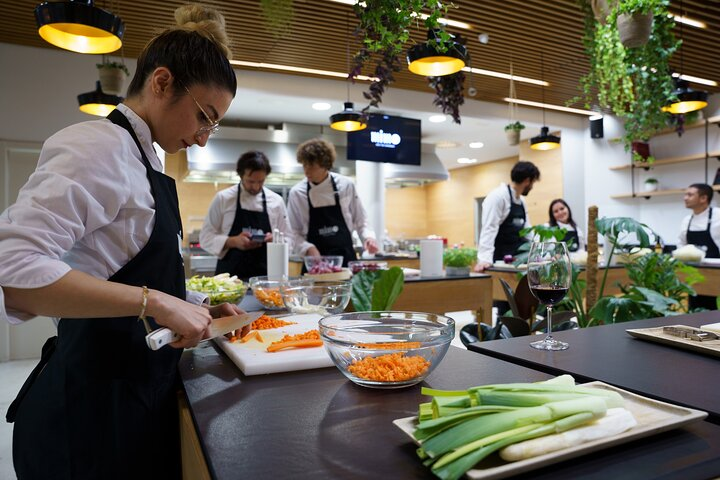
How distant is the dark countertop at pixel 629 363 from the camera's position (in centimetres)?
84

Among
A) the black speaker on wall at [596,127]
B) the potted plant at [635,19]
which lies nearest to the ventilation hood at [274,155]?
the black speaker on wall at [596,127]

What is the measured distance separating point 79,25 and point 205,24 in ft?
6.85

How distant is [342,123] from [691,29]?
3.64 meters

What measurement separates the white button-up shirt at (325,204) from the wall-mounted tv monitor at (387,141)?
2.68 m

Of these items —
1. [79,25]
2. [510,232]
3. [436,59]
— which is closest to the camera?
[79,25]

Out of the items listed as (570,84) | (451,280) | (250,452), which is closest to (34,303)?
(250,452)

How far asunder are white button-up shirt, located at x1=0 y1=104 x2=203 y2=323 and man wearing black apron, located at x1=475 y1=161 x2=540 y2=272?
3919mm

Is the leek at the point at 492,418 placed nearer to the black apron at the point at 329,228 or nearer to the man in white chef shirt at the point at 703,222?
the black apron at the point at 329,228

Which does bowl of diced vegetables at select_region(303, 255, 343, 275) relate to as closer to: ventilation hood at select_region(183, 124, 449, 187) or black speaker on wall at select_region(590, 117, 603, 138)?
ventilation hood at select_region(183, 124, 449, 187)

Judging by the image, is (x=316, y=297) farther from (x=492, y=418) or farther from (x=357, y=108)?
(x=357, y=108)

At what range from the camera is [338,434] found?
0.71 metres

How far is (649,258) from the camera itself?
279 cm

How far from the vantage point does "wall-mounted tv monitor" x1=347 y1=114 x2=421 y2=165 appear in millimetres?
6797

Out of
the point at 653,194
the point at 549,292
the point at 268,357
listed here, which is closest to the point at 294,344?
the point at 268,357
